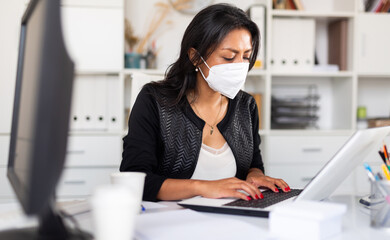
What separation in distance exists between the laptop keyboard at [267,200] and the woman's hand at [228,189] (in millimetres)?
20

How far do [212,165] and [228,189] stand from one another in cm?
41

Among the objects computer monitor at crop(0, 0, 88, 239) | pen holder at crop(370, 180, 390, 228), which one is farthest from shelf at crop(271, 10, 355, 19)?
computer monitor at crop(0, 0, 88, 239)

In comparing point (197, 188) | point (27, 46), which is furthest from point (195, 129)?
point (27, 46)

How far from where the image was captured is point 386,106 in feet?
10.3

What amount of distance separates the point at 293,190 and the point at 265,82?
1642 millimetres

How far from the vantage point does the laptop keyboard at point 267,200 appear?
981 millimetres

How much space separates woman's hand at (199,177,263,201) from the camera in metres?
1.06

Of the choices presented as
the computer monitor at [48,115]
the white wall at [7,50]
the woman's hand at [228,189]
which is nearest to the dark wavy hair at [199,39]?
the woman's hand at [228,189]

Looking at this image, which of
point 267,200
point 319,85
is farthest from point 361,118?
point 267,200

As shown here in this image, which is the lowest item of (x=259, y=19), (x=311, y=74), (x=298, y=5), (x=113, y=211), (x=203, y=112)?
(x=113, y=211)

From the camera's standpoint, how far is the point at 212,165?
1.48 meters

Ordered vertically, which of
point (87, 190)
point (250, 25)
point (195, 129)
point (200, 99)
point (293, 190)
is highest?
point (250, 25)

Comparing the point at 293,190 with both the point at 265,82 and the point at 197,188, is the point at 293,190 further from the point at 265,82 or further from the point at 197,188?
the point at 265,82

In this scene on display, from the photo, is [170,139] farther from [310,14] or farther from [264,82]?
[310,14]
